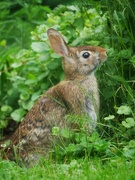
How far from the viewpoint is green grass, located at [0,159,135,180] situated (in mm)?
6250

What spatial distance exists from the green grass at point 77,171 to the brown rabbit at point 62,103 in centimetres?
79

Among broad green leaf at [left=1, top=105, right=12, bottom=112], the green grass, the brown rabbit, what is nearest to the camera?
the green grass

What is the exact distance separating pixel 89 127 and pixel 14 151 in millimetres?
819

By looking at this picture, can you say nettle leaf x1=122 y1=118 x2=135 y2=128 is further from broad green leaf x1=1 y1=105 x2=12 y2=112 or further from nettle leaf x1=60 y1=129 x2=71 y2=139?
broad green leaf x1=1 y1=105 x2=12 y2=112

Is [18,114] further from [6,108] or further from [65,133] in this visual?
[65,133]

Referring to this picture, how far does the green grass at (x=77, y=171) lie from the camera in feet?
20.5

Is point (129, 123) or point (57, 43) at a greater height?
point (57, 43)

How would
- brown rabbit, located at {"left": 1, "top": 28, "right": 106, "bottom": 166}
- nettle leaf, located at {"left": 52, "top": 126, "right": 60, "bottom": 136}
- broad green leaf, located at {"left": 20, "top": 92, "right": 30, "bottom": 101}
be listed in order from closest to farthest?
nettle leaf, located at {"left": 52, "top": 126, "right": 60, "bottom": 136} → brown rabbit, located at {"left": 1, "top": 28, "right": 106, "bottom": 166} → broad green leaf, located at {"left": 20, "top": 92, "right": 30, "bottom": 101}

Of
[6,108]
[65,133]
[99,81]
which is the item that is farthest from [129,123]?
[6,108]

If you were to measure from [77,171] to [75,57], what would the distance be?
1.92 metres

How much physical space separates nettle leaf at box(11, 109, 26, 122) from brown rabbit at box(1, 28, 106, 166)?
44.2 inches

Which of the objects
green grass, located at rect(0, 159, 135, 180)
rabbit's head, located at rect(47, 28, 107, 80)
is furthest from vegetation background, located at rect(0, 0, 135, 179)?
rabbit's head, located at rect(47, 28, 107, 80)

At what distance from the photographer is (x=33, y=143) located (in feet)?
25.6

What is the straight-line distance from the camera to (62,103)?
7.91 metres
